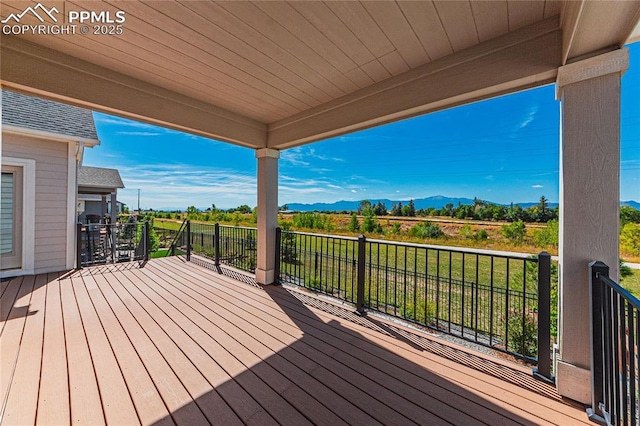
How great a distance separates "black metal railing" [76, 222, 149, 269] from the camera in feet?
15.6

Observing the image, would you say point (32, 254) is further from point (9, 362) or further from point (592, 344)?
point (592, 344)

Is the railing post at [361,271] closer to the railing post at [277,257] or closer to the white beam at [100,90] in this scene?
the railing post at [277,257]

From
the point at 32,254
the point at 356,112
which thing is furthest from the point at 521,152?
the point at 32,254

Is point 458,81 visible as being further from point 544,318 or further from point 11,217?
point 11,217

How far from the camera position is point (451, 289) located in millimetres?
2734

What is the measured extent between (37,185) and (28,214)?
508 mm

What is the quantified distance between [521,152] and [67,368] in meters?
11.8

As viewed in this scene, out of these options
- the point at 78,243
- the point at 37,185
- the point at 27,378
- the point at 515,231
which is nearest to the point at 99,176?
the point at 37,185

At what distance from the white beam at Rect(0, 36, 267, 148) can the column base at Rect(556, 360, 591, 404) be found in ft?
12.6

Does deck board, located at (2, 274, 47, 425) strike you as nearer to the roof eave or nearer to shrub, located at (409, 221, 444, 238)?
the roof eave

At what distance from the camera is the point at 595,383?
1506mm

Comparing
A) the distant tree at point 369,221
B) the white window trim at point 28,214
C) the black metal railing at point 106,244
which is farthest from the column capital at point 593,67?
the white window trim at point 28,214

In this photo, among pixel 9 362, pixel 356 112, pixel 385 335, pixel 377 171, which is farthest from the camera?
pixel 377 171

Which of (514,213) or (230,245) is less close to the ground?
(514,213)
